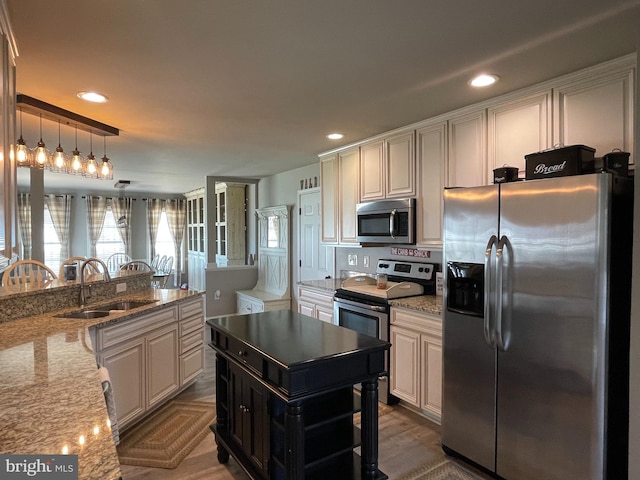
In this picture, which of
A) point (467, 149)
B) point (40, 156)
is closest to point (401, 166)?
point (467, 149)

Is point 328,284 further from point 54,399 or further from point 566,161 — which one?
point 54,399

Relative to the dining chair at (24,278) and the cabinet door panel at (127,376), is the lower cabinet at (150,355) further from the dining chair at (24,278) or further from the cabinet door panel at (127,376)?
the dining chair at (24,278)

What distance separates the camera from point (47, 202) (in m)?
8.07

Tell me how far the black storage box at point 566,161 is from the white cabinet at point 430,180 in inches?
37.6

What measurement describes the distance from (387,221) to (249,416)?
1.98 metres

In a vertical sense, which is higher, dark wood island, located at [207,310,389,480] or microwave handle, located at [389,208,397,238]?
microwave handle, located at [389,208,397,238]

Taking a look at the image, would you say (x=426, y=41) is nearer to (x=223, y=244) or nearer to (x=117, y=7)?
(x=117, y=7)

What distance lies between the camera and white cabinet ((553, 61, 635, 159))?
202cm

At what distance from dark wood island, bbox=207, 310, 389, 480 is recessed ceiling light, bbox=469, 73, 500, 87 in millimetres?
1628

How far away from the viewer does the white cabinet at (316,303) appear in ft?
Answer: 12.6

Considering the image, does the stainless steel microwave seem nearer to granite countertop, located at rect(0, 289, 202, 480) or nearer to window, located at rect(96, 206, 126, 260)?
granite countertop, located at rect(0, 289, 202, 480)

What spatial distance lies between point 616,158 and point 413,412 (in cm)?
227

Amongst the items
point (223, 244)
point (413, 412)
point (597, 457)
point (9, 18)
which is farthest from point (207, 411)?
point (223, 244)
